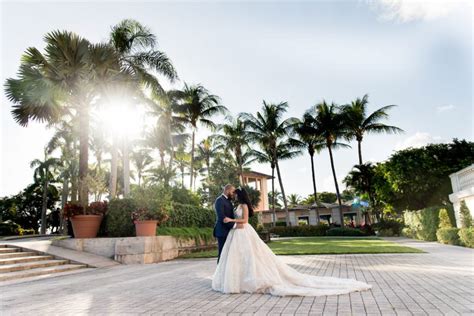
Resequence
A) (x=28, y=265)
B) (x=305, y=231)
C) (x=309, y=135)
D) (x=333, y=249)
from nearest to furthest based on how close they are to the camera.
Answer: (x=28, y=265)
(x=333, y=249)
(x=305, y=231)
(x=309, y=135)

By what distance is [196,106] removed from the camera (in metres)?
30.0

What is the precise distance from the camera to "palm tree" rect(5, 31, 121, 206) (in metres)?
14.0

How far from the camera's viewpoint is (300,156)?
3859 centimetres

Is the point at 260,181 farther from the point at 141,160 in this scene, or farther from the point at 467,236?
the point at 467,236

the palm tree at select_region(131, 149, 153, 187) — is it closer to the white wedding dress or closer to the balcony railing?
the balcony railing

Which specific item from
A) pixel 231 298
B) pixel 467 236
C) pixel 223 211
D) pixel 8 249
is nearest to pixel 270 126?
pixel 467 236

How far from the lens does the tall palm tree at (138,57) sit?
1742cm

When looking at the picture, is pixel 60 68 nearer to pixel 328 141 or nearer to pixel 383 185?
pixel 383 185

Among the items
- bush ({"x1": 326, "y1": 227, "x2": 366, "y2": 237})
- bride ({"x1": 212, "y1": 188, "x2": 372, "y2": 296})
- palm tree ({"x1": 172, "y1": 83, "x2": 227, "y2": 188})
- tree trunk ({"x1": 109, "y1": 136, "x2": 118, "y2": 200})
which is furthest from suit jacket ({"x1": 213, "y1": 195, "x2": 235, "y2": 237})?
bush ({"x1": 326, "y1": 227, "x2": 366, "y2": 237})

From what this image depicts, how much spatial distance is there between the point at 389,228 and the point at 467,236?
55.6 ft

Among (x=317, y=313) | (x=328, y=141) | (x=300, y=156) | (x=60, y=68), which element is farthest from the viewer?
(x=300, y=156)

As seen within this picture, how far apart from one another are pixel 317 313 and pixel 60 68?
582 inches

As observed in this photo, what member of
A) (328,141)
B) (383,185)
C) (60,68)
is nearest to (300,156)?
(328,141)

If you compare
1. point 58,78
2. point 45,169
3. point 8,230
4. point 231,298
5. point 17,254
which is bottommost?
point 231,298
